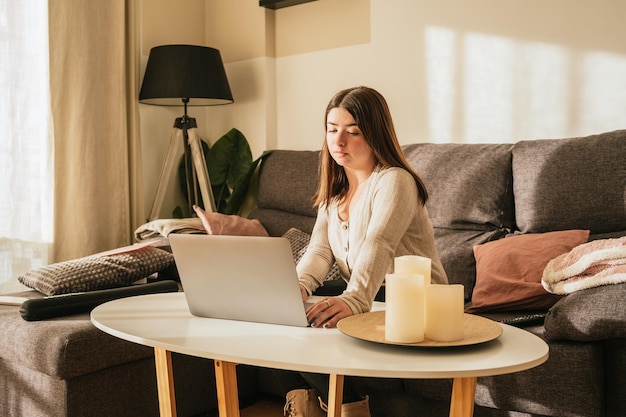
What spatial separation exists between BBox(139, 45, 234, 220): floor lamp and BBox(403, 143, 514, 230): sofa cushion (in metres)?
1.22

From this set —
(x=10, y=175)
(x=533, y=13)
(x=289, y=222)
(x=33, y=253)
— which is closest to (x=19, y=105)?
(x=10, y=175)

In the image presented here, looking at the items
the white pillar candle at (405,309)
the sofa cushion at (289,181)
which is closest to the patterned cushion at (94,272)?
the sofa cushion at (289,181)

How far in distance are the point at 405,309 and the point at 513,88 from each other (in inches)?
75.5

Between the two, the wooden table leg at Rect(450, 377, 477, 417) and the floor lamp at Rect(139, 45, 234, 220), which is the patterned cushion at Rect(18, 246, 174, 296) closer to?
the floor lamp at Rect(139, 45, 234, 220)

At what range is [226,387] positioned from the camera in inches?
61.7

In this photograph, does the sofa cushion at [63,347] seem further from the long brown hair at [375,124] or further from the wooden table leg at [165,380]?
the long brown hair at [375,124]

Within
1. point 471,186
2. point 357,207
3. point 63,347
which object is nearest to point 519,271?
point 471,186

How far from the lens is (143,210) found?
12.3 ft

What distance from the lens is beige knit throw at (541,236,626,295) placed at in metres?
2.05

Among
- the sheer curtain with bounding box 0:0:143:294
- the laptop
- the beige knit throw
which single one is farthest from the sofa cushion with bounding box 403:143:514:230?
the sheer curtain with bounding box 0:0:143:294

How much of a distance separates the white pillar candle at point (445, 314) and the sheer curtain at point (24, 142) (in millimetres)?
2402

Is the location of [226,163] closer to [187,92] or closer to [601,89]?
[187,92]

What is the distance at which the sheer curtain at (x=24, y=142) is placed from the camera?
3.18m

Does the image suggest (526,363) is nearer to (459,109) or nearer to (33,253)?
(459,109)
